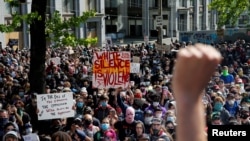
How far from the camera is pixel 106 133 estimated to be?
8.47 metres

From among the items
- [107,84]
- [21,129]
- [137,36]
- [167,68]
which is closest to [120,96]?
[107,84]

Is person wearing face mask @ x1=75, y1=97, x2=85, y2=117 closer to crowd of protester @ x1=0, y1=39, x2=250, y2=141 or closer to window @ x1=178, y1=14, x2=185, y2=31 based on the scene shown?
crowd of protester @ x1=0, y1=39, x2=250, y2=141

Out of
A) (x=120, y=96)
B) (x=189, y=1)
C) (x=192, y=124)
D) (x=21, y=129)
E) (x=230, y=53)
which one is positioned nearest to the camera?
(x=192, y=124)

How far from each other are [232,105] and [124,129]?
348 cm

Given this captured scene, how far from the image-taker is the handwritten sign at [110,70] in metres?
12.3

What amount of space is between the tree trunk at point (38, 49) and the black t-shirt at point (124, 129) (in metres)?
3.94

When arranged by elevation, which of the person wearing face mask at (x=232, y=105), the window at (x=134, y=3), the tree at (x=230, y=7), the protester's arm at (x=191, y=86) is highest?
the window at (x=134, y=3)

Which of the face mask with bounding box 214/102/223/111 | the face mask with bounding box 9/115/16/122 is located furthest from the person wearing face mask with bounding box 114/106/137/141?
the face mask with bounding box 214/102/223/111

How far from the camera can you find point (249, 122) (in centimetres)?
969

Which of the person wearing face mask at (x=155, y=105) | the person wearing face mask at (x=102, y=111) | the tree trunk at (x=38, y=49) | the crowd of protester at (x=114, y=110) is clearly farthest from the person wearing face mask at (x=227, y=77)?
the person wearing face mask at (x=102, y=111)

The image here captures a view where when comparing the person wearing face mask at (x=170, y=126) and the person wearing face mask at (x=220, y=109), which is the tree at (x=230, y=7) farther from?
the person wearing face mask at (x=170, y=126)

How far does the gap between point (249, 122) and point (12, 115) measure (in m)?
4.35

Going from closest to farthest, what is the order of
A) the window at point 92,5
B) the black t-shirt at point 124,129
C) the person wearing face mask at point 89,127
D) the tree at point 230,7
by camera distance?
1. the person wearing face mask at point 89,127
2. the black t-shirt at point 124,129
3. the tree at point 230,7
4. the window at point 92,5

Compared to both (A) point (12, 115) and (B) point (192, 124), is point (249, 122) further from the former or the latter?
(B) point (192, 124)
